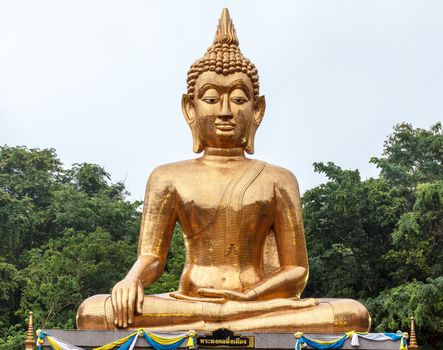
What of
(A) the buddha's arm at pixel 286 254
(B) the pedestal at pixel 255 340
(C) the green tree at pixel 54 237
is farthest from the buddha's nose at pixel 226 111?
(C) the green tree at pixel 54 237

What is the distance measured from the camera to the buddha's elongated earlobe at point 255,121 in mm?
13000

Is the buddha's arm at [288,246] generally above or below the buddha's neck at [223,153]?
below

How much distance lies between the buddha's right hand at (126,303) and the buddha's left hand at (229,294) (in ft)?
2.52

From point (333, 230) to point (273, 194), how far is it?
1396cm

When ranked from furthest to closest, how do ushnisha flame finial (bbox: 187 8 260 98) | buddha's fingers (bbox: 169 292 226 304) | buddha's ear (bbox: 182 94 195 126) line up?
buddha's ear (bbox: 182 94 195 126), ushnisha flame finial (bbox: 187 8 260 98), buddha's fingers (bbox: 169 292 226 304)

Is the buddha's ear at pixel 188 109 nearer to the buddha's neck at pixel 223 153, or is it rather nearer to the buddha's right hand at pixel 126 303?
the buddha's neck at pixel 223 153

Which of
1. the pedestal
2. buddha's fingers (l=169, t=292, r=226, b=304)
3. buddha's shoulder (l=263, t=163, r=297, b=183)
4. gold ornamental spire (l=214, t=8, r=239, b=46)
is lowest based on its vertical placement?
the pedestal

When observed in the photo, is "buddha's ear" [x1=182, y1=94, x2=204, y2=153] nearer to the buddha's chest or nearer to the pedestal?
the buddha's chest

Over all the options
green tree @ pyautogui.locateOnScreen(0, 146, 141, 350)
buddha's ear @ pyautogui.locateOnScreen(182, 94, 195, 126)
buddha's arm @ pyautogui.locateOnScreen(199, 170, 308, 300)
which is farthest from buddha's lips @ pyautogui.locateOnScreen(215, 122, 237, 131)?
green tree @ pyautogui.locateOnScreen(0, 146, 141, 350)

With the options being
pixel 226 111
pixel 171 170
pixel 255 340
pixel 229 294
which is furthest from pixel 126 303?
pixel 226 111

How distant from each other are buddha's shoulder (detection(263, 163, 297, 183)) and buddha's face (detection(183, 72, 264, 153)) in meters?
0.47

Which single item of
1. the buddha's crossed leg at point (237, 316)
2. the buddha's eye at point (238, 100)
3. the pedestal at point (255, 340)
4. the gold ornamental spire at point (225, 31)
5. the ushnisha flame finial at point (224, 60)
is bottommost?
the pedestal at point (255, 340)

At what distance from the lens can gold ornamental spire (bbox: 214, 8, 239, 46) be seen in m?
13.3

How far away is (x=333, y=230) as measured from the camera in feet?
86.1
